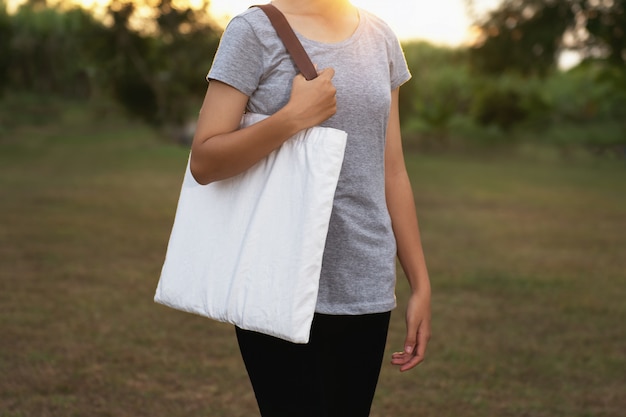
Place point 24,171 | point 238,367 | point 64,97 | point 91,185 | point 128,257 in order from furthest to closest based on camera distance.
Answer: point 64,97, point 24,171, point 91,185, point 128,257, point 238,367

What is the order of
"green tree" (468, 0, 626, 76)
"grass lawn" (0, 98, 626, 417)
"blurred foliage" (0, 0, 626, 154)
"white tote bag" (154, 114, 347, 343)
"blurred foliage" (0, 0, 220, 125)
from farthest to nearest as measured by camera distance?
"blurred foliage" (0, 0, 220, 125) → "blurred foliage" (0, 0, 626, 154) → "green tree" (468, 0, 626, 76) → "grass lawn" (0, 98, 626, 417) → "white tote bag" (154, 114, 347, 343)

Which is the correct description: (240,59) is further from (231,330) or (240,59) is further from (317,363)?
(231,330)

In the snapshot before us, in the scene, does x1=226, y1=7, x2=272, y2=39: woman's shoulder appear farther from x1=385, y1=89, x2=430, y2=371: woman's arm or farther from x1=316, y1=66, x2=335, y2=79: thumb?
x1=385, y1=89, x2=430, y2=371: woman's arm

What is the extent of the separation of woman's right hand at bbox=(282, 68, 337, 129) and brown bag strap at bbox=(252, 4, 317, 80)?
0.05 feet

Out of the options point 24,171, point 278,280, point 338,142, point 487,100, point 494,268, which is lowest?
point 24,171

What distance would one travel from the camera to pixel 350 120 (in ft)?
6.19

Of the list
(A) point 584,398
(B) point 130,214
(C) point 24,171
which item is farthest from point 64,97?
(A) point 584,398

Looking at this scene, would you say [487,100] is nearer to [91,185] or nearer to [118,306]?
[91,185]

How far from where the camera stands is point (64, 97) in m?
32.2

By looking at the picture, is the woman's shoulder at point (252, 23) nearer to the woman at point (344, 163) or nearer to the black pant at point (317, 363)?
the woman at point (344, 163)

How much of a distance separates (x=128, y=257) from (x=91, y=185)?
7.09 m

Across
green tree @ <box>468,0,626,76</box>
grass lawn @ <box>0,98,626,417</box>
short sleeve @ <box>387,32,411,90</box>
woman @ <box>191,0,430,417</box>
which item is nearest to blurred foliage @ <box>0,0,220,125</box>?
grass lawn @ <box>0,98,626,417</box>

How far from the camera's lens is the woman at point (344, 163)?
179 cm

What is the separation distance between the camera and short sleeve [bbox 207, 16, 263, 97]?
1.78 metres
